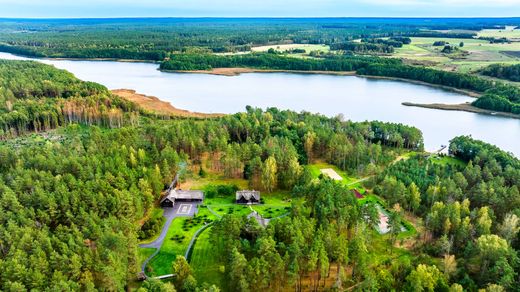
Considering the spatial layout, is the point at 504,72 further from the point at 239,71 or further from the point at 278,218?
the point at 278,218

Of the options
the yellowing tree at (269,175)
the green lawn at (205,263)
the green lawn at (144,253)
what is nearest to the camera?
the green lawn at (205,263)

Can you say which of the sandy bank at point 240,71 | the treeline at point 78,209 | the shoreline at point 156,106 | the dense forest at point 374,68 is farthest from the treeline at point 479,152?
the sandy bank at point 240,71

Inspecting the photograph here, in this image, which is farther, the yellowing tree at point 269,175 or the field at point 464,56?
the field at point 464,56

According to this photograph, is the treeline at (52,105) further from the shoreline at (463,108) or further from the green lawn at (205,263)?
the shoreline at (463,108)

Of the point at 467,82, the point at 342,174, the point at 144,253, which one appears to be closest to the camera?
the point at 144,253

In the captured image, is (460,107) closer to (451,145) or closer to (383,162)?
(451,145)

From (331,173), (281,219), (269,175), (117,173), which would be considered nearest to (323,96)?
(331,173)

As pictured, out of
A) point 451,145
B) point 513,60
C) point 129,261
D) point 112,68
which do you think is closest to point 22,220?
point 129,261
